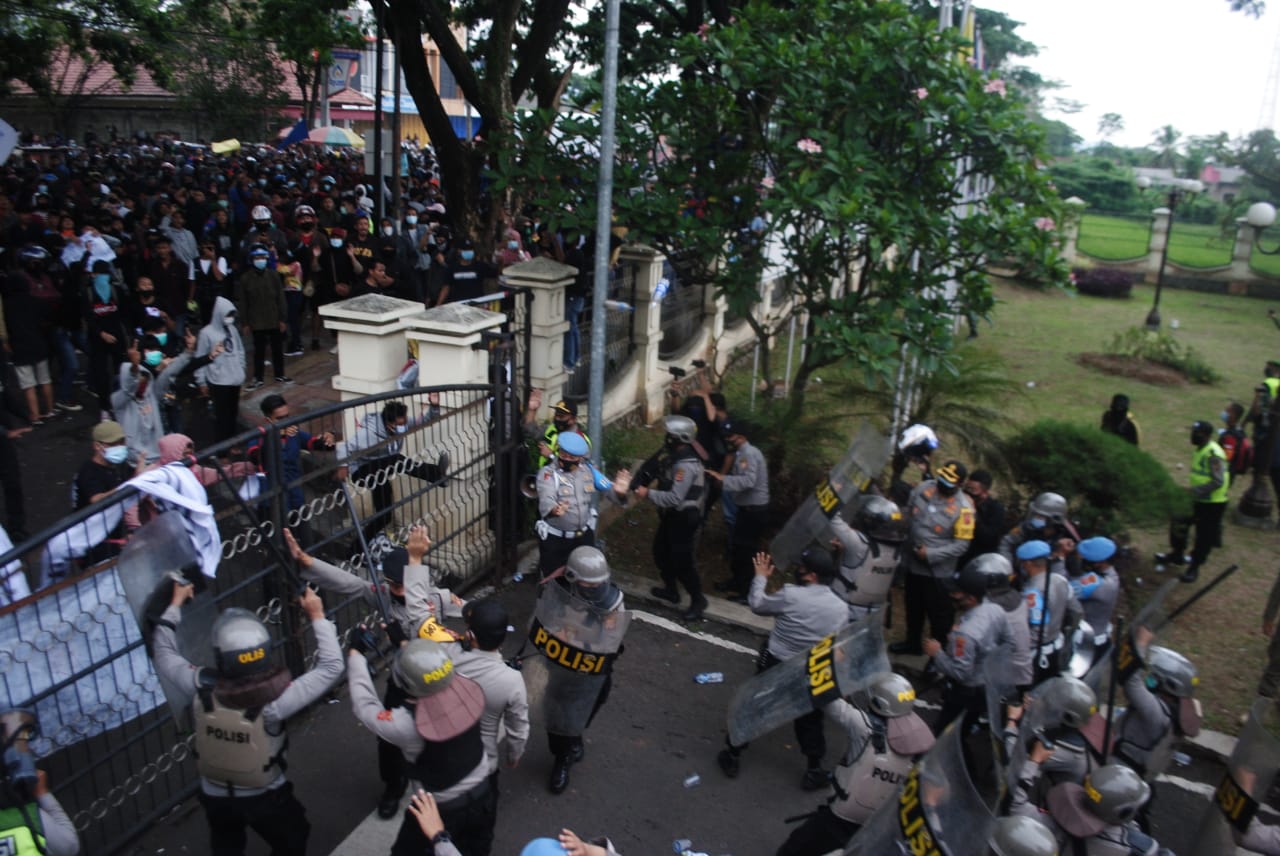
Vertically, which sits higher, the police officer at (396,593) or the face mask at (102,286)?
the face mask at (102,286)

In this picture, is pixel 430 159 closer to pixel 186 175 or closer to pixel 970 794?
pixel 186 175

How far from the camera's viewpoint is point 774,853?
5.09 m

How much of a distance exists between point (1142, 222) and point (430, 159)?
27567 mm

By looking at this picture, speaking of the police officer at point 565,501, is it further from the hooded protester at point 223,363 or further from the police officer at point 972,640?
the hooded protester at point 223,363

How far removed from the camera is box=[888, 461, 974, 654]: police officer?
664 centimetres

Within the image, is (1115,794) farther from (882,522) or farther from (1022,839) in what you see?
(882,522)

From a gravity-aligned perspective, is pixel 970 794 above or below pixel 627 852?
above

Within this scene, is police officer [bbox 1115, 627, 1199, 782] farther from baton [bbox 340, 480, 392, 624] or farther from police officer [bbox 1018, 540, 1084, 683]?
baton [bbox 340, 480, 392, 624]

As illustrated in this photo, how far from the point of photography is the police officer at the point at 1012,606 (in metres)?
5.51

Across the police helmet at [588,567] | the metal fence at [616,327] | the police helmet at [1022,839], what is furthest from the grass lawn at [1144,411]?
the police helmet at [1022,839]

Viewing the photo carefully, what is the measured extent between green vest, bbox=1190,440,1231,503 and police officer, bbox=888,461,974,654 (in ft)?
10.6

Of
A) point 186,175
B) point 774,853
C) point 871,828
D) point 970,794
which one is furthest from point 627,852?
point 186,175

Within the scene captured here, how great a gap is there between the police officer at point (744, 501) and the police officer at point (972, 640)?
2.14 m

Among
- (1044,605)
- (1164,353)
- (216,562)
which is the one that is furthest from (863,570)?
(1164,353)
